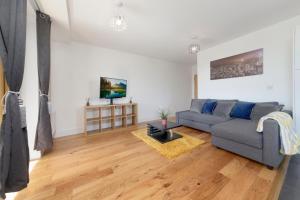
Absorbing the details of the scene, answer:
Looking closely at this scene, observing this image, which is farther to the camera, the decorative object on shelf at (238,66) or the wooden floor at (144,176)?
the decorative object on shelf at (238,66)

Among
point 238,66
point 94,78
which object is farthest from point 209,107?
point 94,78

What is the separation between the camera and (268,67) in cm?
279

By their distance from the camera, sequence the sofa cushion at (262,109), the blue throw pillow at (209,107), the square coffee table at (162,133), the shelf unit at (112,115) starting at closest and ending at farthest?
1. the sofa cushion at (262,109)
2. the square coffee table at (162,133)
3. the blue throw pillow at (209,107)
4. the shelf unit at (112,115)

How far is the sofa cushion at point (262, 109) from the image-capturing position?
238cm

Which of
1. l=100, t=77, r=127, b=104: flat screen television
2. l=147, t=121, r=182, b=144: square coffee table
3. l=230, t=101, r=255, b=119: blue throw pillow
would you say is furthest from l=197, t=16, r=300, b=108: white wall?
l=100, t=77, r=127, b=104: flat screen television

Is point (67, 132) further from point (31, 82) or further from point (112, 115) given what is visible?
point (31, 82)

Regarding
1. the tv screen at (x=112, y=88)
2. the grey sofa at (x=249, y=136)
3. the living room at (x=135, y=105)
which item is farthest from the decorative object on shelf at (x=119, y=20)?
the grey sofa at (x=249, y=136)

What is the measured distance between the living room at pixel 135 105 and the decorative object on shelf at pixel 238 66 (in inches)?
0.9

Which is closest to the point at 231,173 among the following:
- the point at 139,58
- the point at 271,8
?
the point at 271,8

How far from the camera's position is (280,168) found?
71.4 inches

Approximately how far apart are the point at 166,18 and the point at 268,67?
2409mm

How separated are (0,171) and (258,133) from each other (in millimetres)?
2961

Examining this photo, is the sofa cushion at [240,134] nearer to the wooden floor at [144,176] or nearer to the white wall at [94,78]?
the wooden floor at [144,176]

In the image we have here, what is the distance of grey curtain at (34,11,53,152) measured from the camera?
2.12 m
